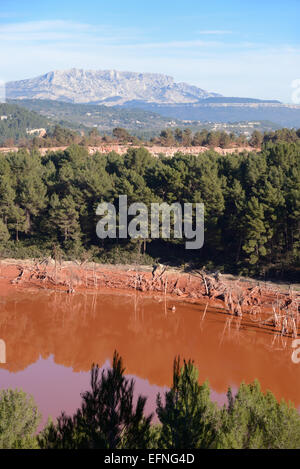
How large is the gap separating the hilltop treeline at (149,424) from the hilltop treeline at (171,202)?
16750mm

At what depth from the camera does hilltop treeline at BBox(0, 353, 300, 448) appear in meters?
9.95

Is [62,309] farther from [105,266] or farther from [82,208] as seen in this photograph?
[82,208]

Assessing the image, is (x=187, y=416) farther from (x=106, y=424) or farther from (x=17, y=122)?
(x=17, y=122)

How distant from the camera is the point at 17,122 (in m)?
128

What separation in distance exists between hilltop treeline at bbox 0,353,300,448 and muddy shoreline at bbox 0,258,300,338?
43.9 feet

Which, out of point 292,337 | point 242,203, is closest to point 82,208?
point 242,203

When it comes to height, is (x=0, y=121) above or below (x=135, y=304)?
above

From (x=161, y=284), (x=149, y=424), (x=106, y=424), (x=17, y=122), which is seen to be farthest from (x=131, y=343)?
(x=17, y=122)

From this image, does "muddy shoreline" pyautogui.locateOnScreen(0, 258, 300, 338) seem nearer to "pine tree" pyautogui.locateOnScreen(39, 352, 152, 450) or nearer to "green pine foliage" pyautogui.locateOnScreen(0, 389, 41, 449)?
"green pine foliage" pyautogui.locateOnScreen(0, 389, 41, 449)

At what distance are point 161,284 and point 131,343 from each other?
6.96 metres

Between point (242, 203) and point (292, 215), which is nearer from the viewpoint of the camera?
point (292, 215)

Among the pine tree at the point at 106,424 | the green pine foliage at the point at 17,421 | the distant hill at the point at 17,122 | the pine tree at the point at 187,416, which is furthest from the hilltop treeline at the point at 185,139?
the distant hill at the point at 17,122
